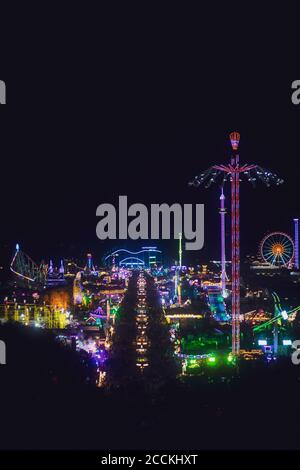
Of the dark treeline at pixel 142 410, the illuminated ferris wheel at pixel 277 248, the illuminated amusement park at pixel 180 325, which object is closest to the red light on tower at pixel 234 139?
the illuminated amusement park at pixel 180 325

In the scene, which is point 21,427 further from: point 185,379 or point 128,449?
point 185,379

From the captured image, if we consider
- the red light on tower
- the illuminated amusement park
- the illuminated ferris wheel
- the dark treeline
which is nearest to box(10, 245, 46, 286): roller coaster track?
the illuminated amusement park

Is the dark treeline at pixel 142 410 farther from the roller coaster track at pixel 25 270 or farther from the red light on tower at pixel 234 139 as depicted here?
the roller coaster track at pixel 25 270

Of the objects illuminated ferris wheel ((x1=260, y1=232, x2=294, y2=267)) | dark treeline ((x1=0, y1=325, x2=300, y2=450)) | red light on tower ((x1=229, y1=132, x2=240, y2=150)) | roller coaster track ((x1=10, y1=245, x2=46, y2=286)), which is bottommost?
dark treeline ((x1=0, y1=325, x2=300, y2=450))

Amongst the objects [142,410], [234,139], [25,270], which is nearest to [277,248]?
[25,270]

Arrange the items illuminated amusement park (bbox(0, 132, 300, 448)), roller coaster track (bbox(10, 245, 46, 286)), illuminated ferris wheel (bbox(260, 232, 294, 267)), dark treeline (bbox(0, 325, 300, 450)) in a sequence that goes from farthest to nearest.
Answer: roller coaster track (bbox(10, 245, 46, 286)) → illuminated ferris wheel (bbox(260, 232, 294, 267)) → illuminated amusement park (bbox(0, 132, 300, 448)) → dark treeline (bbox(0, 325, 300, 450))

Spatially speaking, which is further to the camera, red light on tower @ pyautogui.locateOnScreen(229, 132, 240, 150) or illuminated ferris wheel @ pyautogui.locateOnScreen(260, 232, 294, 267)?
illuminated ferris wheel @ pyautogui.locateOnScreen(260, 232, 294, 267)

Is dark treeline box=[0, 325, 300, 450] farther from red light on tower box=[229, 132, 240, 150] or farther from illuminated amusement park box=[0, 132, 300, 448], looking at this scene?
red light on tower box=[229, 132, 240, 150]
